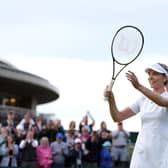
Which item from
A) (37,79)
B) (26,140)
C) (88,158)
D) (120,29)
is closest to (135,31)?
(120,29)

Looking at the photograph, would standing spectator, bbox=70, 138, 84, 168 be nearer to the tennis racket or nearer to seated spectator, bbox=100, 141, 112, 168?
seated spectator, bbox=100, 141, 112, 168

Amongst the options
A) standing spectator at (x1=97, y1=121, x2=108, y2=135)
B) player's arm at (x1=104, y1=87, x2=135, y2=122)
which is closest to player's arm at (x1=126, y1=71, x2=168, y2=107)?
player's arm at (x1=104, y1=87, x2=135, y2=122)

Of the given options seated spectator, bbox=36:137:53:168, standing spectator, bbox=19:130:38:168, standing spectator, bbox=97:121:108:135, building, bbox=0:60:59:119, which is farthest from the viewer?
building, bbox=0:60:59:119

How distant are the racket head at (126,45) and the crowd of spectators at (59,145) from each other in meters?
9.34

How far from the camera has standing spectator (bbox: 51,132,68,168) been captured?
17.8m

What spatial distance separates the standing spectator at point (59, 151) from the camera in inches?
703

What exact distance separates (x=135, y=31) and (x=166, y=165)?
172 centimetres

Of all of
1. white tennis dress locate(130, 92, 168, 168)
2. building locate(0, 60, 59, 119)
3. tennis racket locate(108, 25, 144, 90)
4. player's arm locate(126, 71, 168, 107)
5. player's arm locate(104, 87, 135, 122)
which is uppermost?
building locate(0, 60, 59, 119)

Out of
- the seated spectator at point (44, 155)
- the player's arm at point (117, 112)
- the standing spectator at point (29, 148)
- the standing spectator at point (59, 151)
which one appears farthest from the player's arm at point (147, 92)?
the standing spectator at point (59, 151)

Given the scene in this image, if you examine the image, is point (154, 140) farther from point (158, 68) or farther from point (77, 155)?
point (77, 155)

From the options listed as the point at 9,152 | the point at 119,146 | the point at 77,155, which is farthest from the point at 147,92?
the point at 119,146

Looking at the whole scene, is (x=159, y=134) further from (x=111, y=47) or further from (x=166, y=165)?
(x=111, y=47)

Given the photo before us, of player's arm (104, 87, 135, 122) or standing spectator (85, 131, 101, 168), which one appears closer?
player's arm (104, 87, 135, 122)

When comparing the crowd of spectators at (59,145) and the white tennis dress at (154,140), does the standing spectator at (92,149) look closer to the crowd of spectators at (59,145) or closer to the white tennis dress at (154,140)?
the crowd of spectators at (59,145)
